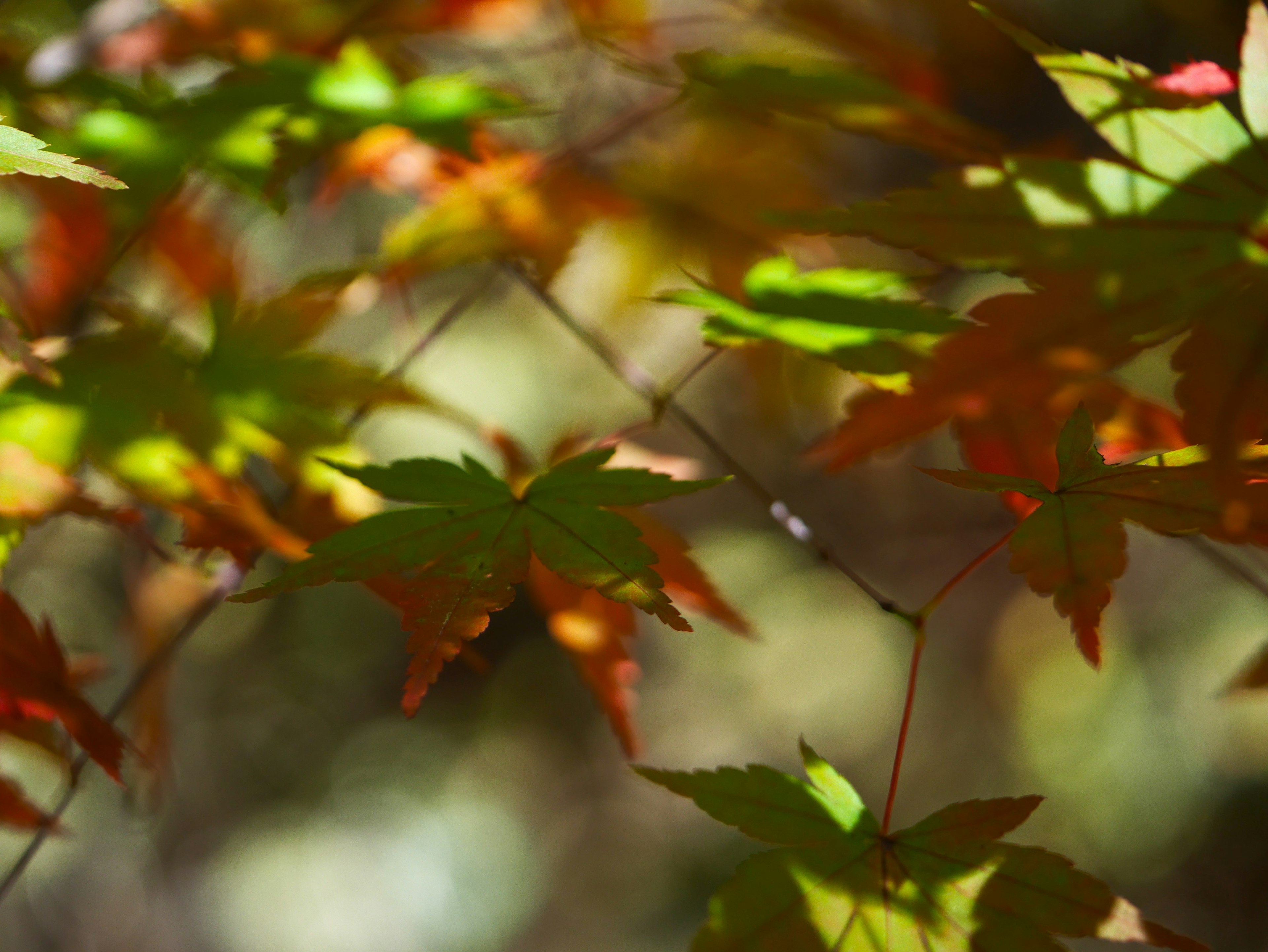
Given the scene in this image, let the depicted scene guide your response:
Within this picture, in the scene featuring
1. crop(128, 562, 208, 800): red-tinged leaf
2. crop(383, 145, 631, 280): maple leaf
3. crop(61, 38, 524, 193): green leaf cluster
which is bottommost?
crop(128, 562, 208, 800): red-tinged leaf

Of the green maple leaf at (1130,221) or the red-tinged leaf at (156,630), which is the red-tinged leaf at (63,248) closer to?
the red-tinged leaf at (156,630)

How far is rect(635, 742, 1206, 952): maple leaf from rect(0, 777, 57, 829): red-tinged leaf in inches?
20.2

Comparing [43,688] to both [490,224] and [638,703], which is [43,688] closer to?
[490,224]

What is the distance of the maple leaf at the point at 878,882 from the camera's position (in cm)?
47

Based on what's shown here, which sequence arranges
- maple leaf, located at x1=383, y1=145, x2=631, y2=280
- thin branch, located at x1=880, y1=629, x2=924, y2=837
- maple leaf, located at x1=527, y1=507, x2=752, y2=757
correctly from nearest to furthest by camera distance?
thin branch, located at x1=880, y1=629, x2=924, y2=837 < maple leaf, located at x1=527, y1=507, x2=752, y2=757 < maple leaf, located at x1=383, y1=145, x2=631, y2=280

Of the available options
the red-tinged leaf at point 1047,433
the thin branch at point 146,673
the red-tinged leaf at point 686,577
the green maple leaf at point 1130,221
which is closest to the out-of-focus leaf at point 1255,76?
the green maple leaf at point 1130,221

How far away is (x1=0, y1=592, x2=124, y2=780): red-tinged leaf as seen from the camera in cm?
57

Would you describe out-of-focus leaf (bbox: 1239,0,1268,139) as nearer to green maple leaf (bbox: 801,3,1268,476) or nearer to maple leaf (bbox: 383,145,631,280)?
green maple leaf (bbox: 801,3,1268,476)

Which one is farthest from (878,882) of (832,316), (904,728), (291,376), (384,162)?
(384,162)

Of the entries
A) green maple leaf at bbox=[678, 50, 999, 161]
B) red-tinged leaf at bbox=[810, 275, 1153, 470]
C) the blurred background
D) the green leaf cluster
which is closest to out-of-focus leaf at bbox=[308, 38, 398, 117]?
the green leaf cluster

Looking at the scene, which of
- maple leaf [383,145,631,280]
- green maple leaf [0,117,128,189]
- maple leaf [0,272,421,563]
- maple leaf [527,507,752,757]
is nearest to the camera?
green maple leaf [0,117,128,189]

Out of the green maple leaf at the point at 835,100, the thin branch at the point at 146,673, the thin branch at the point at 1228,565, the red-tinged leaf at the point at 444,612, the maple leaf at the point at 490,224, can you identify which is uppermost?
the green maple leaf at the point at 835,100

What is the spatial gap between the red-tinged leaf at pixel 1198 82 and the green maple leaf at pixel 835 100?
0.20m

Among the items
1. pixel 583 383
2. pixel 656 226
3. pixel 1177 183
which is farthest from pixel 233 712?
pixel 1177 183
